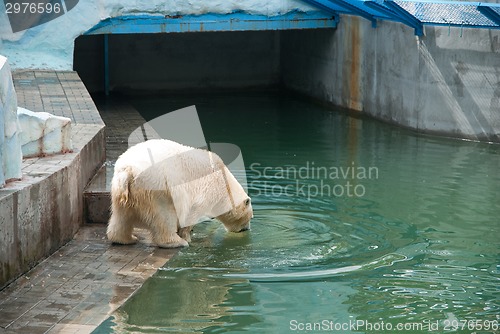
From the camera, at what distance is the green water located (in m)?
6.58

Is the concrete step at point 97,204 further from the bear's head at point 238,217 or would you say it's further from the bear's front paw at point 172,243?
the bear's head at point 238,217

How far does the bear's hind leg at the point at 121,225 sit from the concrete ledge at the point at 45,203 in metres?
0.45

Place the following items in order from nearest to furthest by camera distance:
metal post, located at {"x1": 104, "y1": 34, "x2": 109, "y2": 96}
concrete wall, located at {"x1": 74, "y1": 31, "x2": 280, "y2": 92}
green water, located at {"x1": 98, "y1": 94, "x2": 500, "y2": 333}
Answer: green water, located at {"x1": 98, "y1": 94, "x2": 500, "y2": 333} < metal post, located at {"x1": 104, "y1": 34, "x2": 109, "y2": 96} < concrete wall, located at {"x1": 74, "y1": 31, "x2": 280, "y2": 92}

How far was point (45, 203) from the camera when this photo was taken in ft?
24.4

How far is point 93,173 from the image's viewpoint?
31.1 feet

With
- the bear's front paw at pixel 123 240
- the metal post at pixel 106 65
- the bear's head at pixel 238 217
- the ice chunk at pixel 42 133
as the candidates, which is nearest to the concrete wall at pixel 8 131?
the ice chunk at pixel 42 133

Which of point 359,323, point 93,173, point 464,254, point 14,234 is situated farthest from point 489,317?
point 93,173

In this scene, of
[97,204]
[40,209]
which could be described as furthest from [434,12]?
[40,209]

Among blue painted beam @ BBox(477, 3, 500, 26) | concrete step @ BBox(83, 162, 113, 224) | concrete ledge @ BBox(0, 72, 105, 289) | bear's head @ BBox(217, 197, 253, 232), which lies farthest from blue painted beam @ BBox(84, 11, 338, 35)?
bear's head @ BBox(217, 197, 253, 232)

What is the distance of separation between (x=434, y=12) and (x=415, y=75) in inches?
Answer: 54.1

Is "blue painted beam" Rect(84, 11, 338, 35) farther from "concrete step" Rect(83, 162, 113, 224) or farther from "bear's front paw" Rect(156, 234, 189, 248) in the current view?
"bear's front paw" Rect(156, 234, 189, 248)

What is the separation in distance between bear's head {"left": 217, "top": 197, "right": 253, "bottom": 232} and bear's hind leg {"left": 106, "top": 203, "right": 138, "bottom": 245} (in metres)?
0.92

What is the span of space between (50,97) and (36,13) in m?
4.27

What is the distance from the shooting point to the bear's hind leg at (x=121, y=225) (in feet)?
25.3
